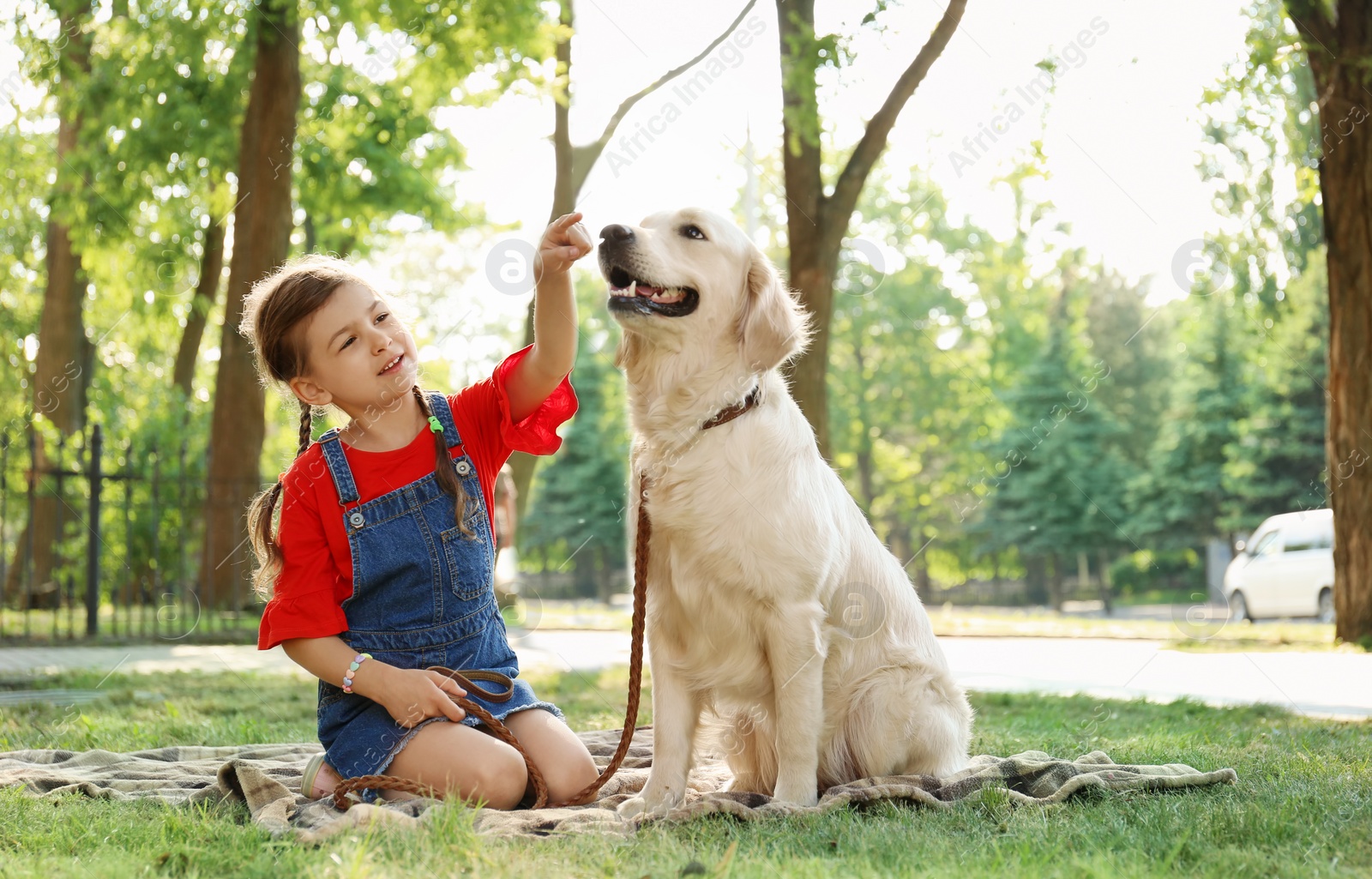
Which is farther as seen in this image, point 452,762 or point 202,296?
point 202,296

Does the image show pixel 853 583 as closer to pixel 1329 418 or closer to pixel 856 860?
pixel 856 860

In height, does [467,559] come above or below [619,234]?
below

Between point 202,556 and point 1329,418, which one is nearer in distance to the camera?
point 1329,418

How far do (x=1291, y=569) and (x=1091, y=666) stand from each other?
861 cm

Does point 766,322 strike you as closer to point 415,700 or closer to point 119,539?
point 415,700

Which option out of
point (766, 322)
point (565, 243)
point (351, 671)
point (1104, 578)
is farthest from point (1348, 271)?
point (1104, 578)

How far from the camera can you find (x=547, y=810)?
9.82 ft

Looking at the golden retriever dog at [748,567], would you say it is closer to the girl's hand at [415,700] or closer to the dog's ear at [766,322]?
the dog's ear at [766,322]

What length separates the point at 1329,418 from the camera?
28.8ft

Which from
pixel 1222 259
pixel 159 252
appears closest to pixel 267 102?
pixel 159 252

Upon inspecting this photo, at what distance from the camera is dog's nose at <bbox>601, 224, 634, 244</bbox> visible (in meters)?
3.06

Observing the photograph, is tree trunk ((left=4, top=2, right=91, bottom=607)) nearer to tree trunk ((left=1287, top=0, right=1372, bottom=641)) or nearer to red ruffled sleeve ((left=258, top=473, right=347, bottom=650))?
red ruffled sleeve ((left=258, top=473, right=347, bottom=650))

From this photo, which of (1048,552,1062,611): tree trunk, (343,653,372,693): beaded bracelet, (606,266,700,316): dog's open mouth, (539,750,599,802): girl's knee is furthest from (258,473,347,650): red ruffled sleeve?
(1048,552,1062,611): tree trunk

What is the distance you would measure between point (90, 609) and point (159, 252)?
18.4 ft
